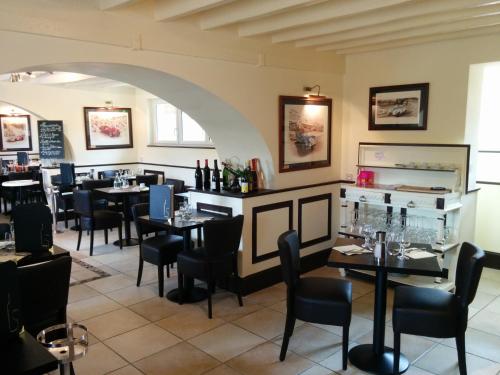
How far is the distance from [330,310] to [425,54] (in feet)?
10.2

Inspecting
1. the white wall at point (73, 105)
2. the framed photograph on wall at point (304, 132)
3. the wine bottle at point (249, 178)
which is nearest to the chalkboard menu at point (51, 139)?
the white wall at point (73, 105)

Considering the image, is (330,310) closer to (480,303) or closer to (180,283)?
(180,283)

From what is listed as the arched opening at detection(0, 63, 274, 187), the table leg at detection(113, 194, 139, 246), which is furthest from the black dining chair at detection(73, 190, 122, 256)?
the arched opening at detection(0, 63, 274, 187)

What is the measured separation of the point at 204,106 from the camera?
4.32m

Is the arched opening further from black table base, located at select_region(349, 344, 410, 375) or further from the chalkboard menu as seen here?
the chalkboard menu

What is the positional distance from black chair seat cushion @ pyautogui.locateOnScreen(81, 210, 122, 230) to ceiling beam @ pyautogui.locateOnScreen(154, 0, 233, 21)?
132 inches

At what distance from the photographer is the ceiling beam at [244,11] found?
123 inches

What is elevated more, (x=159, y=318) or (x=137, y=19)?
(x=137, y=19)

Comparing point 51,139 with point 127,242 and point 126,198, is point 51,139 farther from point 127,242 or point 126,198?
point 127,242

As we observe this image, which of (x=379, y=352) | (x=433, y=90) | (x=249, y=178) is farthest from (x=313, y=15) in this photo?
(x=379, y=352)

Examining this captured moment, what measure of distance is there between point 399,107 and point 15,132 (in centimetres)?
942

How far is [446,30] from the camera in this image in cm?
395

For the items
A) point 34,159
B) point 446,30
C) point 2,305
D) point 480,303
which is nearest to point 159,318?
point 2,305

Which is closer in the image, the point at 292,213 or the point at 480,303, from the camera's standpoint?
the point at 480,303
